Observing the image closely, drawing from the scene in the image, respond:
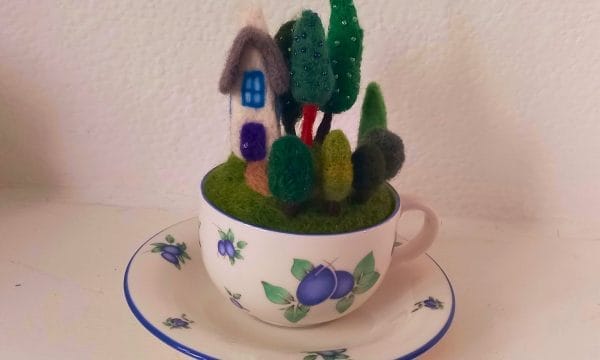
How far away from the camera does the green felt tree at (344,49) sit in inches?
13.6

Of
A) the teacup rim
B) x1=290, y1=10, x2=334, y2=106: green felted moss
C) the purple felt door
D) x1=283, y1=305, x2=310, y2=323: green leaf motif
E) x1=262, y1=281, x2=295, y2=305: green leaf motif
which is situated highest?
x1=290, y1=10, x2=334, y2=106: green felted moss

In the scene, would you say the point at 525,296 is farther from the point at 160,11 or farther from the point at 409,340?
the point at 160,11

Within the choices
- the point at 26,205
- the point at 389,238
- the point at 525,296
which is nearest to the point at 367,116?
the point at 389,238

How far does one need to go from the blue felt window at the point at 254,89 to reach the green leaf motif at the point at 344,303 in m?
0.13

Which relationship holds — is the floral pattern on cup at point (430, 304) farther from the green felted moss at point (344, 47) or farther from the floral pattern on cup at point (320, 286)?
the green felted moss at point (344, 47)

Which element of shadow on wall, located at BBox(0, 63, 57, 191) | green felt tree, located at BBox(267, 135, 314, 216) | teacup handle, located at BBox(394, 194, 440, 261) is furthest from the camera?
shadow on wall, located at BBox(0, 63, 57, 191)

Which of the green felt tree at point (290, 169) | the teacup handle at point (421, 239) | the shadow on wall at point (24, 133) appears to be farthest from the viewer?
the shadow on wall at point (24, 133)

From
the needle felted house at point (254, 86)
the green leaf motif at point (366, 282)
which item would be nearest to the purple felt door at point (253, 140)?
the needle felted house at point (254, 86)

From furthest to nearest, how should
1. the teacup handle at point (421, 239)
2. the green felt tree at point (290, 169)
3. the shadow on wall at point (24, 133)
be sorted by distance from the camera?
the shadow on wall at point (24, 133), the teacup handle at point (421, 239), the green felt tree at point (290, 169)

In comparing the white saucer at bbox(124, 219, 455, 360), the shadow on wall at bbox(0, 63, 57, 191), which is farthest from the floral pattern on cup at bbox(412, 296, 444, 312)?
the shadow on wall at bbox(0, 63, 57, 191)

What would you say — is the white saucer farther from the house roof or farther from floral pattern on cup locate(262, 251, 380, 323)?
the house roof

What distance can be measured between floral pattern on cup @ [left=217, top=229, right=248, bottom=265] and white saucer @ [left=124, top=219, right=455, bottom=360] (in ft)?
0.10

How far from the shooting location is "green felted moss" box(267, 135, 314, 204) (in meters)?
0.30

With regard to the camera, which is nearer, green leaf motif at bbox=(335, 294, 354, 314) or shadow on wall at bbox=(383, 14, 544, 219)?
green leaf motif at bbox=(335, 294, 354, 314)
